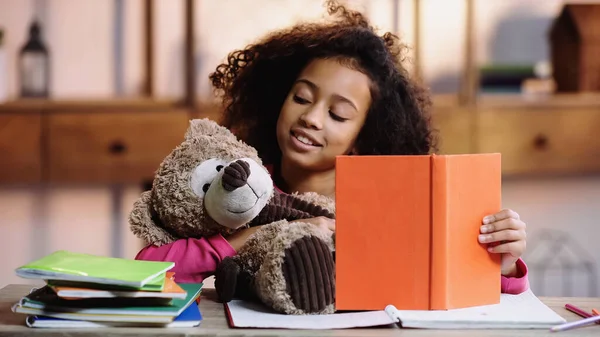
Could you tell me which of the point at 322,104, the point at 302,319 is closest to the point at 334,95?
the point at 322,104

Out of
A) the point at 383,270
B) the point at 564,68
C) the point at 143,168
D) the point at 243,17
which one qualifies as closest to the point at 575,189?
the point at 564,68

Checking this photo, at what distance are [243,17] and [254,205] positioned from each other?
1994 millimetres

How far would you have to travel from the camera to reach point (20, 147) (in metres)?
2.70

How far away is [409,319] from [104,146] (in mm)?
1878

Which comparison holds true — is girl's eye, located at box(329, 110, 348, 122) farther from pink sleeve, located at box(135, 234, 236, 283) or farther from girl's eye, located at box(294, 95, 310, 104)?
pink sleeve, located at box(135, 234, 236, 283)

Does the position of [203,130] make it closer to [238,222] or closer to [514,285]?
[238,222]

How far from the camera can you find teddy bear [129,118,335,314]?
105cm

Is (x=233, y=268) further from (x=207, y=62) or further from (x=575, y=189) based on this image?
(x=575, y=189)

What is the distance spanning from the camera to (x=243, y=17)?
9.90ft

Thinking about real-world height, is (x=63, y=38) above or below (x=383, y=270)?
above

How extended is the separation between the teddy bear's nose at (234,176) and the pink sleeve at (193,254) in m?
0.13

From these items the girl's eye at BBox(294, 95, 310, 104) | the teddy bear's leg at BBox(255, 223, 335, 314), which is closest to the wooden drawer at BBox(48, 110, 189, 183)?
the girl's eye at BBox(294, 95, 310, 104)

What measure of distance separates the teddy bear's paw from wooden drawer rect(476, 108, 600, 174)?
76.5 inches

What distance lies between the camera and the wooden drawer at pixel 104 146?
2.71 m
